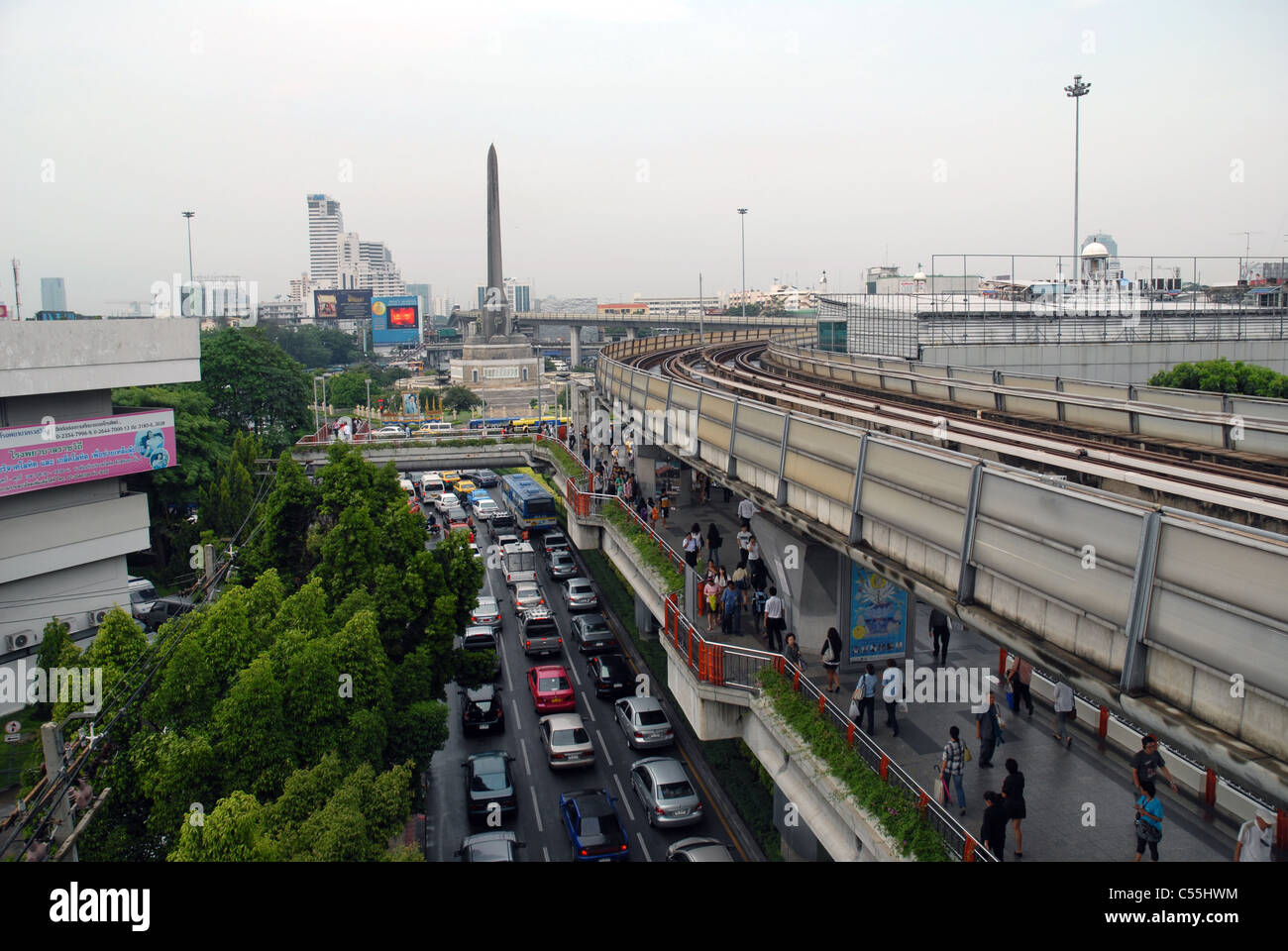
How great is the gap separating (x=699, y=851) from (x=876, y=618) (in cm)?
531

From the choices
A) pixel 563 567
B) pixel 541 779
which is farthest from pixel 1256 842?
pixel 563 567

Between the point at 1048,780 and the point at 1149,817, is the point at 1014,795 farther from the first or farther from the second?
the point at 1048,780

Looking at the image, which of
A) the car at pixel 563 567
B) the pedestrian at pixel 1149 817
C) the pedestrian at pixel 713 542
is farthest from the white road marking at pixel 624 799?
the car at pixel 563 567

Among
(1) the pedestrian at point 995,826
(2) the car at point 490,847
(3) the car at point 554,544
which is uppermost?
(1) the pedestrian at point 995,826

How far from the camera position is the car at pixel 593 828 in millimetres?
16391

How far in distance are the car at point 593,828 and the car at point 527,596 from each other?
41.1 feet

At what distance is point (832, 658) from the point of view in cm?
1212

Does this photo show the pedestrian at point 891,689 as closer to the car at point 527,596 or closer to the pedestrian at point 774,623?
the pedestrian at point 774,623

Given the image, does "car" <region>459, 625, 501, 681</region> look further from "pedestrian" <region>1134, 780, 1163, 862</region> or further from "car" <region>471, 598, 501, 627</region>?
"pedestrian" <region>1134, 780, 1163, 862</region>

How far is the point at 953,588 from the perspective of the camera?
792 cm

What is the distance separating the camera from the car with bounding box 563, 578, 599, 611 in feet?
104

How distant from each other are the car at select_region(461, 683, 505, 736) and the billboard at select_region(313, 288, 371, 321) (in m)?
165

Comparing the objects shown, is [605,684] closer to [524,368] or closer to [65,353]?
[65,353]
